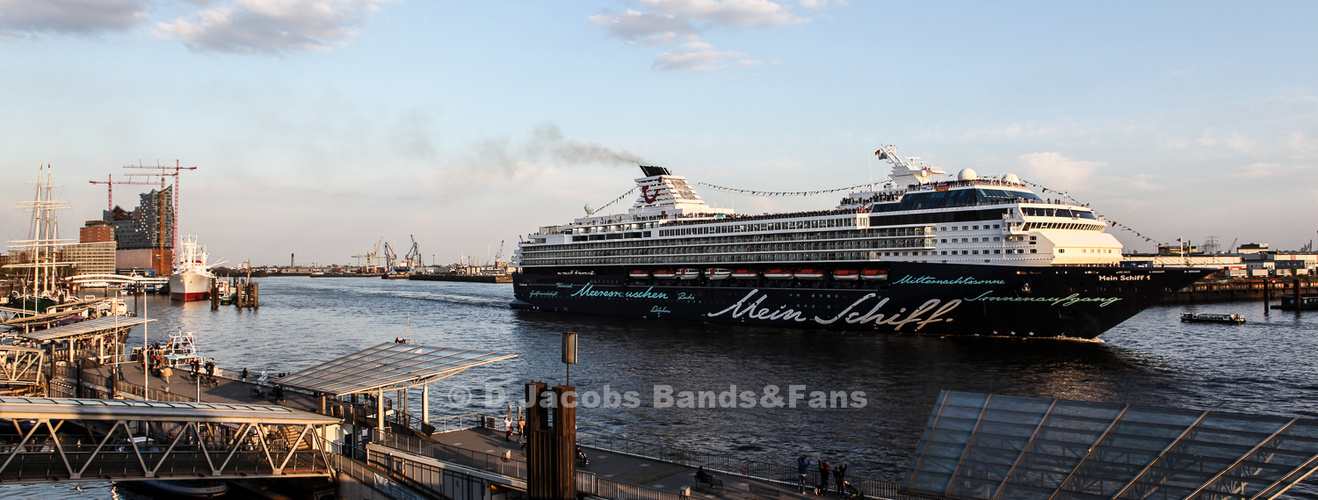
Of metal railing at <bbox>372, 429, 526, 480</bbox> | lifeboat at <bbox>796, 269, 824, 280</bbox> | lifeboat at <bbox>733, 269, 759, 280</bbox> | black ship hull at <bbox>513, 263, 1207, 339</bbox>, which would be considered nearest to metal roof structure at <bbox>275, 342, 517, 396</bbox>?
metal railing at <bbox>372, 429, 526, 480</bbox>

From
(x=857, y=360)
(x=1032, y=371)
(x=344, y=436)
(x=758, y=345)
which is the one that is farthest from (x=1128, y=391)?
(x=344, y=436)

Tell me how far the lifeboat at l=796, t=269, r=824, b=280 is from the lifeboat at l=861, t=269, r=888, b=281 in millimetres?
4037

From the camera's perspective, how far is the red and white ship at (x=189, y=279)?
127812 mm

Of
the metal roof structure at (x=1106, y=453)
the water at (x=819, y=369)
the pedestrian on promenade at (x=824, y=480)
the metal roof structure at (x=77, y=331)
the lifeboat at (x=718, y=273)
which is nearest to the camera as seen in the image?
the metal roof structure at (x=1106, y=453)

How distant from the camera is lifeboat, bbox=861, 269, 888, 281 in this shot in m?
59.5

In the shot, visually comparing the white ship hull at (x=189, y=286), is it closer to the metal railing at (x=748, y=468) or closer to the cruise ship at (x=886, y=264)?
the cruise ship at (x=886, y=264)

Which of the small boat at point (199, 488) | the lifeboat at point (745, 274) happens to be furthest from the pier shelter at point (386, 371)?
the lifeboat at point (745, 274)

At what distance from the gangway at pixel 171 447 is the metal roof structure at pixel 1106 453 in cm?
1572

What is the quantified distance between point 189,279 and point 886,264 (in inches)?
4470

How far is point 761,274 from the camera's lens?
6881cm

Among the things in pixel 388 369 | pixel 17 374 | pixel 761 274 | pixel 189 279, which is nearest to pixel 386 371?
pixel 388 369

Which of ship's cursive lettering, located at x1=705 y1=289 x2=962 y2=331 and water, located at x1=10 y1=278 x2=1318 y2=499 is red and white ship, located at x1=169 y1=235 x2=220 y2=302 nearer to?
water, located at x1=10 y1=278 x2=1318 y2=499

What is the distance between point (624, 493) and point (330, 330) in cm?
6407

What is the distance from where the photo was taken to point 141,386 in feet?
105
